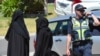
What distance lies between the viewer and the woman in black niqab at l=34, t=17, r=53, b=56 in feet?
28.5

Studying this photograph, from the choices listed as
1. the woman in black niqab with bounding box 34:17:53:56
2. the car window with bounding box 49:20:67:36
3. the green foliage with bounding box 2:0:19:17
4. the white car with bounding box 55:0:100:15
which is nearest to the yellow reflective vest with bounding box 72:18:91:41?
the woman in black niqab with bounding box 34:17:53:56

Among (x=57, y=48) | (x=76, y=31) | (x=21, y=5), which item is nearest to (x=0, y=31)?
(x=21, y=5)

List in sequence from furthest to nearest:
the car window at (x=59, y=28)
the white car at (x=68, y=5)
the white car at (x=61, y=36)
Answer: the white car at (x=68, y=5) → the car window at (x=59, y=28) → the white car at (x=61, y=36)

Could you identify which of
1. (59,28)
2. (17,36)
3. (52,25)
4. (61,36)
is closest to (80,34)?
(17,36)

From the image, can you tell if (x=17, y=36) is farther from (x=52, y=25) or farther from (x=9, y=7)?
(x=9, y=7)

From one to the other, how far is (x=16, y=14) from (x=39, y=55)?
121cm

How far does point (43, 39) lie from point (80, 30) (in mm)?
1599

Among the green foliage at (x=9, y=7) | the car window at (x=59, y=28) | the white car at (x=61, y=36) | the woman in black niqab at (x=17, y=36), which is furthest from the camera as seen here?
the green foliage at (x=9, y=7)

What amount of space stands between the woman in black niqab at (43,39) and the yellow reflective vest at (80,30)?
1.27m

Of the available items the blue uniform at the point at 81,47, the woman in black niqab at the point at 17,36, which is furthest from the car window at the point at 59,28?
the blue uniform at the point at 81,47

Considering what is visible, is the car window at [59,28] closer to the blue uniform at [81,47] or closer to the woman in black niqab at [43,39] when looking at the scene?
the woman in black niqab at [43,39]

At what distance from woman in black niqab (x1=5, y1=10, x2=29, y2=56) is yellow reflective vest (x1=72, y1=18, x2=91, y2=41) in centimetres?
162

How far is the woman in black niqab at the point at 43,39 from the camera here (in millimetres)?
8680

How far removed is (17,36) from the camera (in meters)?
8.71
